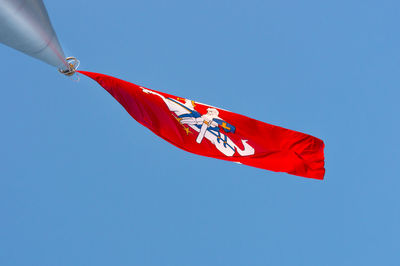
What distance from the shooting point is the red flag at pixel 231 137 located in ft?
74.6

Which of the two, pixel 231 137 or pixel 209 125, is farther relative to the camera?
pixel 231 137

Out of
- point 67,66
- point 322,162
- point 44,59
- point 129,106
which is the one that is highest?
point 322,162

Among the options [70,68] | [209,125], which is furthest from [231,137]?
[70,68]

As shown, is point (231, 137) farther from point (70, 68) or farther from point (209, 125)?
point (70, 68)

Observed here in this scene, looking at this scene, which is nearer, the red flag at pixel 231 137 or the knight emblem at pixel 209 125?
the red flag at pixel 231 137

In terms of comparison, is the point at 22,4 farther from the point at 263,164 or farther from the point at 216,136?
the point at 263,164

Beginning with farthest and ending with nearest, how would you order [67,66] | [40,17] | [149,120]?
[149,120], [67,66], [40,17]

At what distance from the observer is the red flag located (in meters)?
22.8

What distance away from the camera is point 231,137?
75.9 feet

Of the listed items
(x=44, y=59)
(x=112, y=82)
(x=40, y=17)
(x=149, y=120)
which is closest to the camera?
(x=40, y=17)

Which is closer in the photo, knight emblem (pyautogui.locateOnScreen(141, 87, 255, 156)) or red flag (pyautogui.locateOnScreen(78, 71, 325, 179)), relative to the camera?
red flag (pyautogui.locateOnScreen(78, 71, 325, 179))

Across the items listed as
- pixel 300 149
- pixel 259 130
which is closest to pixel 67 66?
pixel 259 130

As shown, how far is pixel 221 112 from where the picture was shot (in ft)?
75.5

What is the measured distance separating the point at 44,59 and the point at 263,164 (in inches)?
518
